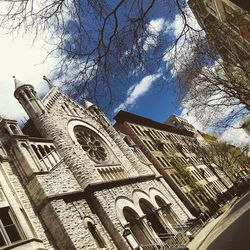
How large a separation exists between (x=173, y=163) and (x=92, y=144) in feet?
58.3

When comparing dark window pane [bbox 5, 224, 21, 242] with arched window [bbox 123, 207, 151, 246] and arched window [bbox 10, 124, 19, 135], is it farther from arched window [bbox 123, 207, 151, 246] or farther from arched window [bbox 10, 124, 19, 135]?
arched window [bbox 123, 207, 151, 246]

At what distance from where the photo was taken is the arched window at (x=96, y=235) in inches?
A: 797

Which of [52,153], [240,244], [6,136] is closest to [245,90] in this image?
[240,244]

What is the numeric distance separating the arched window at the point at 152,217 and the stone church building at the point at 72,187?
8cm

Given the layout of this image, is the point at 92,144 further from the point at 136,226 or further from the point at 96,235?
the point at 96,235

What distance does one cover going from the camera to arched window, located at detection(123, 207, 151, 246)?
23.7 meters

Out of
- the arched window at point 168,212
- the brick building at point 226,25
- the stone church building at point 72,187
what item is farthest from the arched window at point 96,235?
the brick building at point 226,25

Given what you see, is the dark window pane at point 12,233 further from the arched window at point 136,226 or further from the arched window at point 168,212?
the arched window at point 168,212

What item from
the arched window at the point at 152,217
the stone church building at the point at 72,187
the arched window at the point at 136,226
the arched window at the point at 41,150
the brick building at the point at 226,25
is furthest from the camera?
the arched window at the point at 152,217

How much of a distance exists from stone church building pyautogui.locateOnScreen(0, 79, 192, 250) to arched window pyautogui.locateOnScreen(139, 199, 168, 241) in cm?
8

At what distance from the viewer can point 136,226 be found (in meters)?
24.1

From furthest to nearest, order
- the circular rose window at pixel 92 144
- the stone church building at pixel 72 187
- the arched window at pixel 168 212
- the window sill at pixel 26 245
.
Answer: the arched window at pixel 168 212 → the circular rose window at pixel 92 144 → the stone church building at pixel 72 187 → the window sill at pixel 26 245

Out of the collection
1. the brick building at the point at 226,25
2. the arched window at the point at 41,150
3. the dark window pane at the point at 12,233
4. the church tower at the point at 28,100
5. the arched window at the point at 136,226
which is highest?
the church tower at the point at 28,100

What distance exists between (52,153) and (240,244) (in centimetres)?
1514
